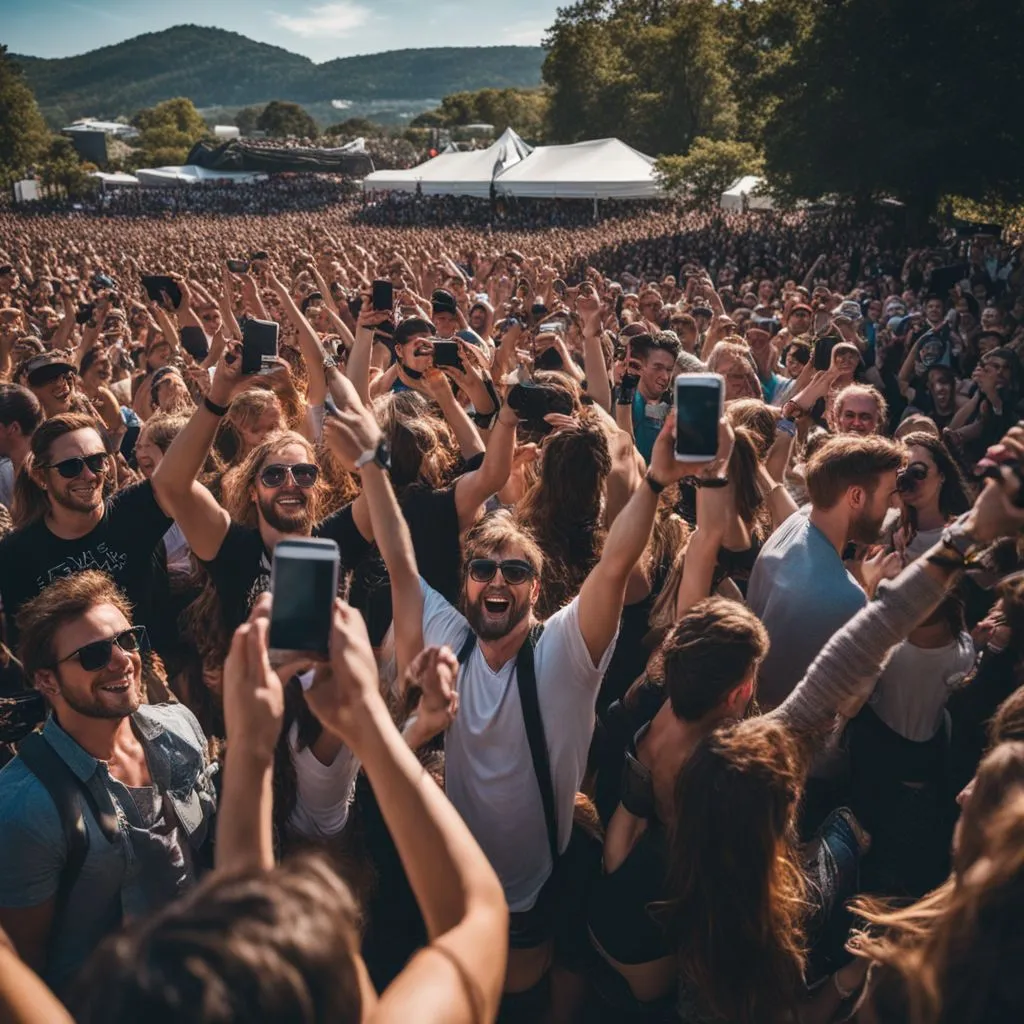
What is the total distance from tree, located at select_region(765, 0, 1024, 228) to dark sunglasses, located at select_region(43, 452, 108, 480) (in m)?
25.1

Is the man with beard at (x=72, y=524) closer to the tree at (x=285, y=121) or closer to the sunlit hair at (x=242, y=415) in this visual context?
the sunlit hair at (x=242, y=415)

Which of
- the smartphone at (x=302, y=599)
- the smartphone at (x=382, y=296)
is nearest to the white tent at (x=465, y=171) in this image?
the smartphone at (x=382, y=296)

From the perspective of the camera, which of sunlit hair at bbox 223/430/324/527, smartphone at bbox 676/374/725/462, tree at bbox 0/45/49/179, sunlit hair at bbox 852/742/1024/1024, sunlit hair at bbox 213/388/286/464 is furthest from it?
tree at bbox 0/45/49/179

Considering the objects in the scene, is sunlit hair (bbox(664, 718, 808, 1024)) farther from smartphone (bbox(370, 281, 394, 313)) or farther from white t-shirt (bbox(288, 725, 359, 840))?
smartphone (bbox(370, 281, 394, 313))

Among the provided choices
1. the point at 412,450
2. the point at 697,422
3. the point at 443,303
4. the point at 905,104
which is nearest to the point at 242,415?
the point at 412,450

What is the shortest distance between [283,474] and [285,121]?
138m

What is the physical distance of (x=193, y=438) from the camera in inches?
116

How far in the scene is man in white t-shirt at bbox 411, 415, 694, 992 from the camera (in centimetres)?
234

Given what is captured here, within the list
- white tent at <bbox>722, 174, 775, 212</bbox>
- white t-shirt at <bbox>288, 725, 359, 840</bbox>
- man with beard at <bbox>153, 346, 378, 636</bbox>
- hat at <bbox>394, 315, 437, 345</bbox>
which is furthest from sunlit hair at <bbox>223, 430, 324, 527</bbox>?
white tent at <bbox>722, 174, 775, 212</bbox>

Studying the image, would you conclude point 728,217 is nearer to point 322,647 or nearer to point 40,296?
point 40,296

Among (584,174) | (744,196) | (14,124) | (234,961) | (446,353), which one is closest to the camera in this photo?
(234,961)

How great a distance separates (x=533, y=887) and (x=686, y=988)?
1.64 ft

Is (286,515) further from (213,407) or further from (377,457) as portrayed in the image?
(377,457)

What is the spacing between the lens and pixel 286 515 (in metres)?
3.21
